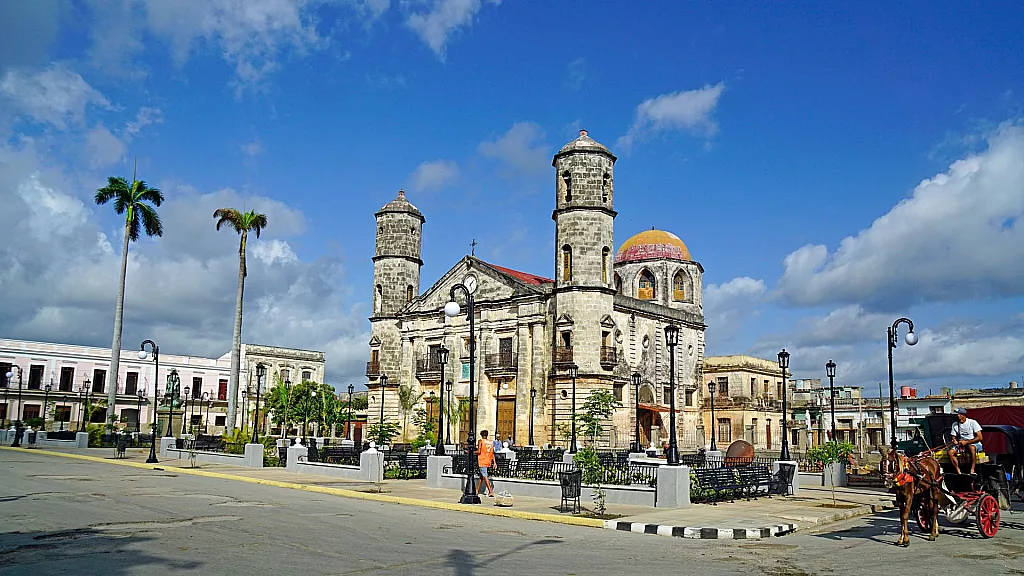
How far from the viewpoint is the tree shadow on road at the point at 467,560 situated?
9664 millimetres

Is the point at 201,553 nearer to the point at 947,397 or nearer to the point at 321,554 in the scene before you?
the point at 321,554

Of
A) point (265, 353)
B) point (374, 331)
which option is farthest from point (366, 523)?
point (265, 353)

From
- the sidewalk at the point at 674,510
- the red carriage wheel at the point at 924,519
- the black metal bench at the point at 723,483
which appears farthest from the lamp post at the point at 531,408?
the red carriage wheel at the point at 924,519

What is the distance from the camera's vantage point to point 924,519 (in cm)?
1316

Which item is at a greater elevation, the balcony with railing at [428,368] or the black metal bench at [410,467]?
the balcony with railing at [428,368]

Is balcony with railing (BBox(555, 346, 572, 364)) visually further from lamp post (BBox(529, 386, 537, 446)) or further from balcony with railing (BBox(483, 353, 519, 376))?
balcony with railing (BBox(483, 353, 519, 376))

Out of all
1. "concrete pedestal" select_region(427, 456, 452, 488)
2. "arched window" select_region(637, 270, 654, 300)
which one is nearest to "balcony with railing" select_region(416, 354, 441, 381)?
"arched window" select_region(637, 270, 654, 300)

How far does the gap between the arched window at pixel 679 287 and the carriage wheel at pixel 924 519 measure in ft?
137

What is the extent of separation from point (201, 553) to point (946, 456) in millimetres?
11433

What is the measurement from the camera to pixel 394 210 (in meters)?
53.4

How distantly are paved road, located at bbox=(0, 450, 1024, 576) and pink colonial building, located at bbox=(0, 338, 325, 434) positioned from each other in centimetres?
4428

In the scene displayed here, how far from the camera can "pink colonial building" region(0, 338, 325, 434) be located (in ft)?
208

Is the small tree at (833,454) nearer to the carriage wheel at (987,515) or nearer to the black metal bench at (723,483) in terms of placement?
the black metal bench at (723,483)

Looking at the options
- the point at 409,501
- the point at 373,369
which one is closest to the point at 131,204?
the point at 373,369
